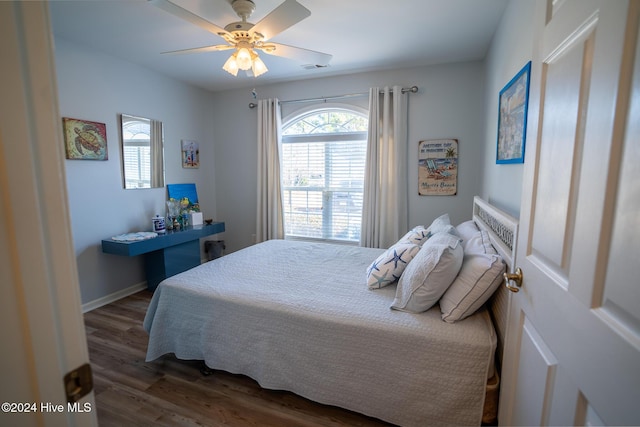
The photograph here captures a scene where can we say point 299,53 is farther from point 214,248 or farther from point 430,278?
point 214,248

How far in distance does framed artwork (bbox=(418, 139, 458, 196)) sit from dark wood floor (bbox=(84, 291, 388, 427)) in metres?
2.59

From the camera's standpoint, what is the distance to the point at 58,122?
1.72ft

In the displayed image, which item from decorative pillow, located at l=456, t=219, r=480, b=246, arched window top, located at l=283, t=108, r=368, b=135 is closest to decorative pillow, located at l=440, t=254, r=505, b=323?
decorative pillow, located at l=456, t=219, r=480, b=246

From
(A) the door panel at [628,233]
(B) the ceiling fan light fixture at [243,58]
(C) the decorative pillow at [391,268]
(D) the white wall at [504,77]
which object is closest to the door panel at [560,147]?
(A) the door panel at [628,233]

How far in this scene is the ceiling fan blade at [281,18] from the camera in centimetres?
170

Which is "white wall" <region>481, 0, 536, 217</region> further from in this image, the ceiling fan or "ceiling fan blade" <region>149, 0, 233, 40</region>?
"ceiling fan blade" <region>149, 0, 233, 40</region>

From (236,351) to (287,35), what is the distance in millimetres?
2635

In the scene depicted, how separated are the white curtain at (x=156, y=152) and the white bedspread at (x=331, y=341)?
1991 mm

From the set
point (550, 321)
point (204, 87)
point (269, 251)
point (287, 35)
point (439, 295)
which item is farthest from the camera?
point (204, 87)

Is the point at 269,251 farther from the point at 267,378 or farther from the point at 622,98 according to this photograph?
the point at 622,98

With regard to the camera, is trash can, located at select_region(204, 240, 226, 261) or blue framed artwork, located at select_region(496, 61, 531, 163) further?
trash can, located at select_region(204, 240, 226, 261)

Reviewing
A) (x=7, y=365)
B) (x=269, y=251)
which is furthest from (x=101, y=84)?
(x=7, y=365)

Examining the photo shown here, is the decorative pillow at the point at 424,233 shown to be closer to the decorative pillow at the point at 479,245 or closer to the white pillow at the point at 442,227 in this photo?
the white pillow at the point at 442,227

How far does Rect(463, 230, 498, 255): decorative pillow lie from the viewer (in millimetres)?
1655
